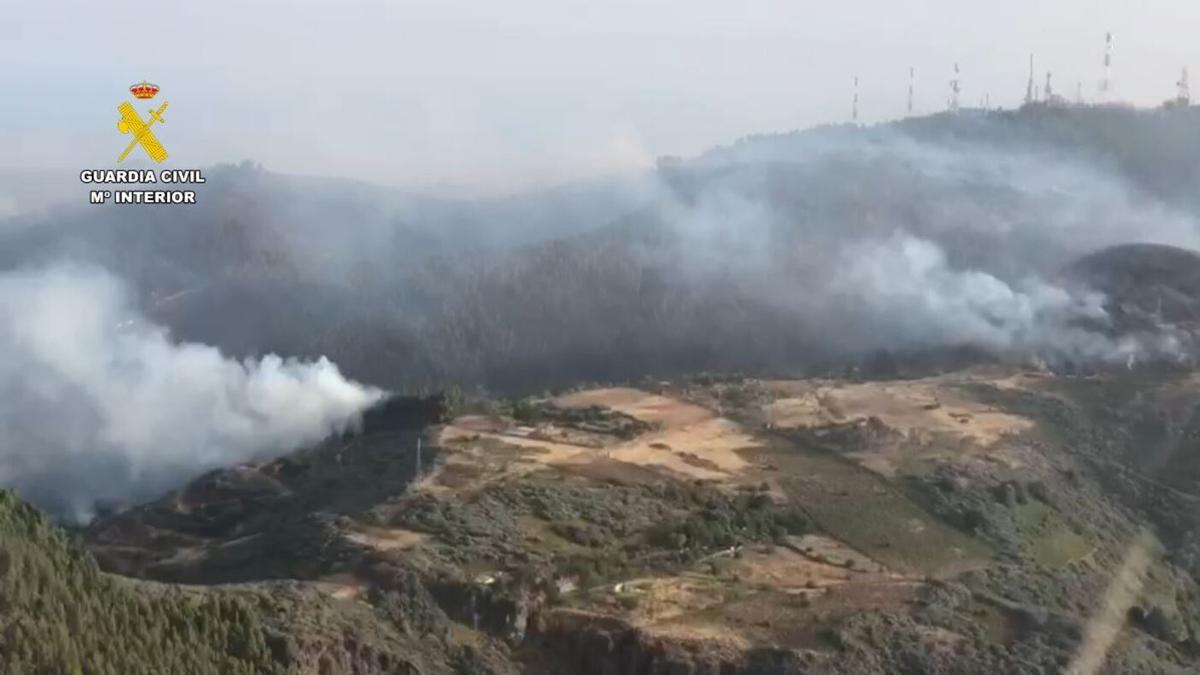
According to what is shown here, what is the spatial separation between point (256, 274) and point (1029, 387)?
96.2 meters

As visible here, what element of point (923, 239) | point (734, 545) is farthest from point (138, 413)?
point (923, 239)

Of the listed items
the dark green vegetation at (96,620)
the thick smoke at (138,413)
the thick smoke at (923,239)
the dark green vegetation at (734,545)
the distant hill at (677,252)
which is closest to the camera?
the dark green vegetation at (96,620)

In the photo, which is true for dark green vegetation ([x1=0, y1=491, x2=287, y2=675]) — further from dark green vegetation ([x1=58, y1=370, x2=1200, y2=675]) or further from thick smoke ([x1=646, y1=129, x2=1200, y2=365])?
thick smoke ([x1=646, y1=129, x2=1200, y2=365])

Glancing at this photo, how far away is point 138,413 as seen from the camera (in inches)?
3396

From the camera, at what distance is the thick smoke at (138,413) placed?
79.4 m

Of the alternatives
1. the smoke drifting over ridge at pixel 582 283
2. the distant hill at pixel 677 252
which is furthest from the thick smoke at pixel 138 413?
Result: the distant hill at pixel 677 252

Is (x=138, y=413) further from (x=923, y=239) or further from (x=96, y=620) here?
(x=923, y=239)

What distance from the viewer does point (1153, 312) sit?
4166 inches

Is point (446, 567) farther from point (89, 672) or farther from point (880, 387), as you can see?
point (880, 387)

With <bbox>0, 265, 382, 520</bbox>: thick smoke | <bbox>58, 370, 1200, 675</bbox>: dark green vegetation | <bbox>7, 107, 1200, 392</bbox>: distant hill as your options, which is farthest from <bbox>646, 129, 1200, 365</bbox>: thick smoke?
<bbox>0, 265, 382, 520</bbox>: thick smoke

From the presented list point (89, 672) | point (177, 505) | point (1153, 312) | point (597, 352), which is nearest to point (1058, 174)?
point (1153, 312)

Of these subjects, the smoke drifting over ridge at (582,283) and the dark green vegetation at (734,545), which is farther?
the smoke drifting over ridge at (582,283)

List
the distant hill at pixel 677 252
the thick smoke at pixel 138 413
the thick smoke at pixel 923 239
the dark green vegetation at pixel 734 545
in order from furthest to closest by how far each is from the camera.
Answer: the distant hill at pixel 677 252
the thick smoke at pixel 923 239
the thick smoke at pixel 138 413
the dark green vegetation at pixel 734 545

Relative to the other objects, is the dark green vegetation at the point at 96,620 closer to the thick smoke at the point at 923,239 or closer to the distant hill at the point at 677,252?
the thick smoke at the point at 923,239
